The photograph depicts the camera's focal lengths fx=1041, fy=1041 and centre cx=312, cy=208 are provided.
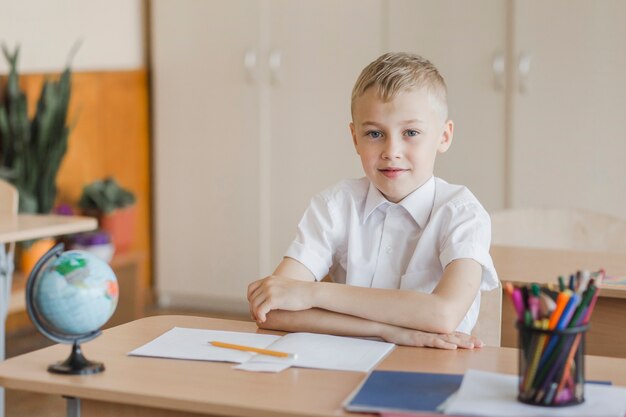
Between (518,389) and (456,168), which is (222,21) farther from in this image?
(518,389)

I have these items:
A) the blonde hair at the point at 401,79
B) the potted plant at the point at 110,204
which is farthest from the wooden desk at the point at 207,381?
the potted plant at the point at 110,204

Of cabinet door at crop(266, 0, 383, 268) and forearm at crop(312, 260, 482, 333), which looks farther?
cabinet door at crop(266, 0, 383, 268)

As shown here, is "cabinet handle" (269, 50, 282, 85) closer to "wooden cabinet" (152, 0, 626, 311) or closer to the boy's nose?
"wooden cabinet" (152, 0, 626, 311)

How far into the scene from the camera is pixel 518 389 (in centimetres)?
147

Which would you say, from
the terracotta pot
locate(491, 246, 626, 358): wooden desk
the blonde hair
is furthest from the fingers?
the terracotta pot

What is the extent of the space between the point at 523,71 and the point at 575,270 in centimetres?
215

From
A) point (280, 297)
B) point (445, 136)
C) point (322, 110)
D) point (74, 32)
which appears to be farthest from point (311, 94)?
point (280, 297)

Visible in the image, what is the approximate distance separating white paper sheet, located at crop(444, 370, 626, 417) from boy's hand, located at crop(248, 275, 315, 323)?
45 cm

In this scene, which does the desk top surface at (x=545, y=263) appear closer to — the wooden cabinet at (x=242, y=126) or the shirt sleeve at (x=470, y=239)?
the shirt sleeve at (x=470, y=239)

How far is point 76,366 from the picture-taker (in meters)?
1.63

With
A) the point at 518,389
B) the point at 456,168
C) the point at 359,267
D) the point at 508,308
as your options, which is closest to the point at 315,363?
the point at 518,389

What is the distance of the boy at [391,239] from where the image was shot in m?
1.89

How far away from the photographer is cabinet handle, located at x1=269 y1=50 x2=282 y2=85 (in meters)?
5.12

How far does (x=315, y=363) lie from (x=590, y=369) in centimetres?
44
